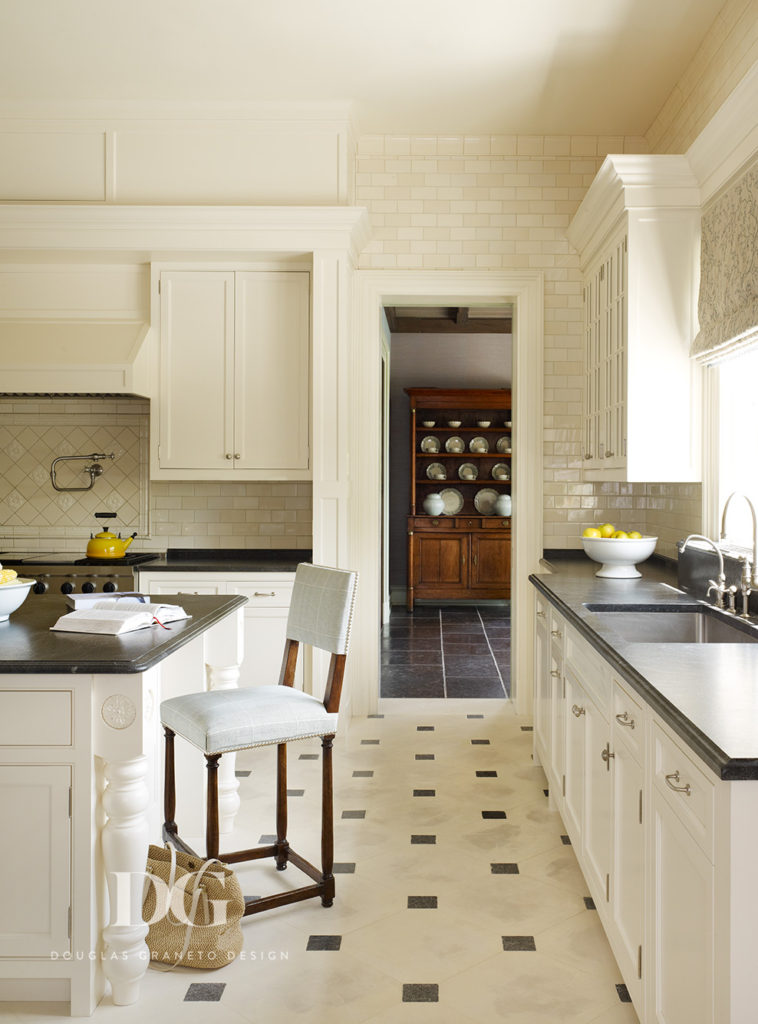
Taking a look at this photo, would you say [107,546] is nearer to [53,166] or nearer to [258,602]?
[258,602]

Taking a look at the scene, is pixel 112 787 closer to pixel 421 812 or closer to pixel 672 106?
pixel 421 812

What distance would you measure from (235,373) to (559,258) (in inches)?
77.5

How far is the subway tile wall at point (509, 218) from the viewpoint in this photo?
5.02 m

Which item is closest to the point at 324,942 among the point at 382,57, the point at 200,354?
the point at 200,354

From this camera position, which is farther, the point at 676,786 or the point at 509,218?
the point at 509,218

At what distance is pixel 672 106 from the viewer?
14.5 feet

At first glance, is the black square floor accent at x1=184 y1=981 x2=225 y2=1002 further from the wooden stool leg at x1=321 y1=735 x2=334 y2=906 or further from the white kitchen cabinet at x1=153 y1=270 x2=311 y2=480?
the white kitchen cabinet at x1=153 y1=270 x2=311 y2=480

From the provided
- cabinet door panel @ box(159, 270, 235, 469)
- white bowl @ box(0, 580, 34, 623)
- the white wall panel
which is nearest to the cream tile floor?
white bowl @ box(0, 580, 34, 623)

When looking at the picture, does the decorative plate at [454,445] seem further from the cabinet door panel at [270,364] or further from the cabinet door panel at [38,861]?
the cabinet door panel at [38,861]

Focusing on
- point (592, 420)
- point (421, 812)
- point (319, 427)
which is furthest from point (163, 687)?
point (592, 420)

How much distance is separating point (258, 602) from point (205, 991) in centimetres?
243

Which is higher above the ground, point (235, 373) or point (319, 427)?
point (235, 373)

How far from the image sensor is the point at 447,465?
9.79 m

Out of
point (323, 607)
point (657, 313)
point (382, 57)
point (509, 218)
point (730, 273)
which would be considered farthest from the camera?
point (509, 218)
